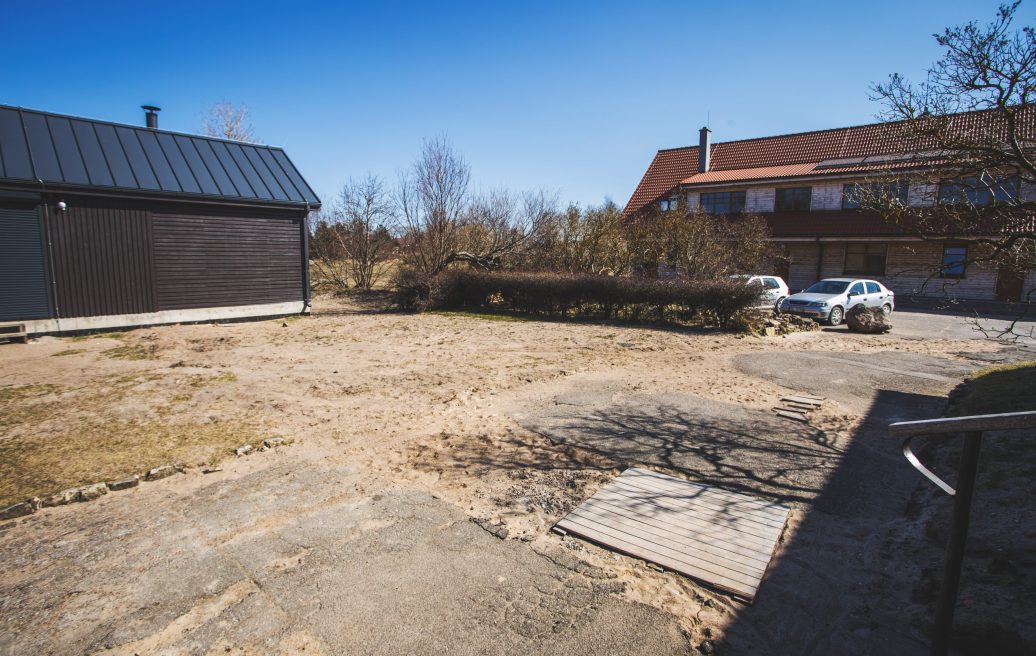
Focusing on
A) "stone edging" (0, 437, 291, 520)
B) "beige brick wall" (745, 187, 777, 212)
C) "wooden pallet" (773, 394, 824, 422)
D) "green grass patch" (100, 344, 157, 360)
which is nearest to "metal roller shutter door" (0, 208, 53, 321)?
"green grass patch" (100, 344, 157, 360)

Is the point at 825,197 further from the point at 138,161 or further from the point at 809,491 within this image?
the point at 138,161

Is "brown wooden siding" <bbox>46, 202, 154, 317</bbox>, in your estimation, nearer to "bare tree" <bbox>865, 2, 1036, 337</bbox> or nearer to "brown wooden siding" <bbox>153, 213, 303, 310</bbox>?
"brown wooden siding" <bbox>153, 213, 303, 310</bbox>

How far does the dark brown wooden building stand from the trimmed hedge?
5.89 metres

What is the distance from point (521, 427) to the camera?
22.3ft

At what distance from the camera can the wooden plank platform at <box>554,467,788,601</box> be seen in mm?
3693

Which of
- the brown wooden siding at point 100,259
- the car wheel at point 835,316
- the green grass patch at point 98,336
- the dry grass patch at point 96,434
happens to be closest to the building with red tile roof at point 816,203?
the car wheel at point 835,316

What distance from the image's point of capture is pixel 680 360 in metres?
11.1

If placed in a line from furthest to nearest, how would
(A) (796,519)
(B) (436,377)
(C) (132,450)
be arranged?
(B) (436,377) < (C) (132,450) < (A) (796,519)

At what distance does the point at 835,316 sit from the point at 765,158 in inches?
647

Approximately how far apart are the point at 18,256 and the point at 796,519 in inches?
659

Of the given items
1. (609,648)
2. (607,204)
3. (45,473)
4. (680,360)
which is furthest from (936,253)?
(45,473)

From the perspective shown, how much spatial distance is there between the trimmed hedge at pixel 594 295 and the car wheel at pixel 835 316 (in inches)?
152

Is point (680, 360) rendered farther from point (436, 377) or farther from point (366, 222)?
point (366, 222)

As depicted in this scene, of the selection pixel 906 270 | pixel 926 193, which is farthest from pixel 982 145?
pixel 906 270
